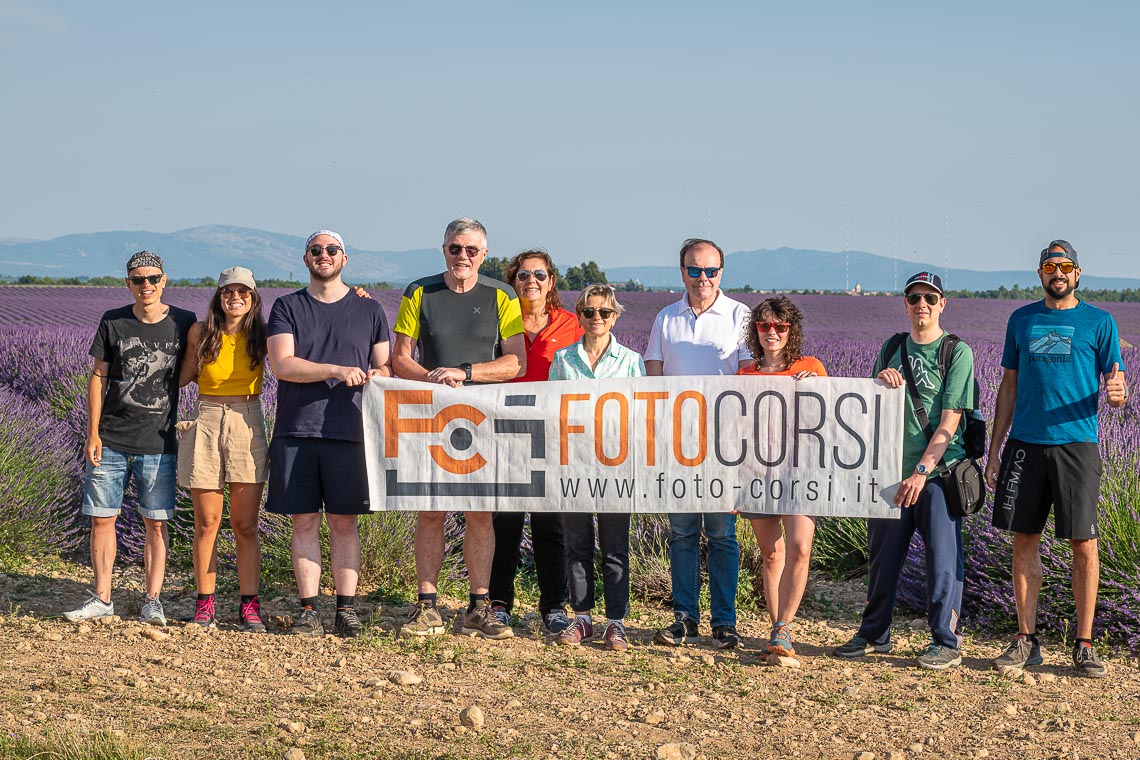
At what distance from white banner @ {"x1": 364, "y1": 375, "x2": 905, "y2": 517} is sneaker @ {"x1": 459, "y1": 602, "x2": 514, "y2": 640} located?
1.70ft

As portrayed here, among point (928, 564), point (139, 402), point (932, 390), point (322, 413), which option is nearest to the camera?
point (932, 390)

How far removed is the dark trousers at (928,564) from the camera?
5.84 m

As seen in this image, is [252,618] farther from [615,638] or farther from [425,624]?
[615,638]

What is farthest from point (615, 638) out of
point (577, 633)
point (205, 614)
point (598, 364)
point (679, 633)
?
point (205, 614)

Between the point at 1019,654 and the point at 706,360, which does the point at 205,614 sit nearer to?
the point at 706,360

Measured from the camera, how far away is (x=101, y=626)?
644 cm

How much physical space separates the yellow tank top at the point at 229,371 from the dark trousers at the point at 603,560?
1719mm

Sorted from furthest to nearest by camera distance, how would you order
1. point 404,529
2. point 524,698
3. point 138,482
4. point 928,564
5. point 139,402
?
point 404,529
point 138,482
point 139,402
point 928,564
point 524,698

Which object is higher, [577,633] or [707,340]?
[707,340]

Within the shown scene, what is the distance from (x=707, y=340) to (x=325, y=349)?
6.05ft

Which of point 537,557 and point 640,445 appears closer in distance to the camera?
point 640,445

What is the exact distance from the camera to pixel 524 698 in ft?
17.4

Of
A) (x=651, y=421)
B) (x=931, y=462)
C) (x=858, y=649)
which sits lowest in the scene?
(x=858, y=649)

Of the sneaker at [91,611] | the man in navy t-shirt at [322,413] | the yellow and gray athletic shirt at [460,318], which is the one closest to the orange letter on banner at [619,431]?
the yellow and gray athletic shirt at [460,318]
